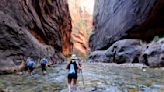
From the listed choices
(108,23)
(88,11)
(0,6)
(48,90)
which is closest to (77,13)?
(88,11)

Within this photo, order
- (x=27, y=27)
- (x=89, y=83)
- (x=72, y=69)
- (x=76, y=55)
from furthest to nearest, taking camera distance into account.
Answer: (x=27, y=27) < (x=76, y=55) < (x=89, y=83) < (x=72, y=69)

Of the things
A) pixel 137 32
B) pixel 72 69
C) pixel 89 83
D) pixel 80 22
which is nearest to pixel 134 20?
pixel 137 32

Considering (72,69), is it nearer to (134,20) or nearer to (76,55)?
(76,55)

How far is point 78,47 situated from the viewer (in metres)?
94.3

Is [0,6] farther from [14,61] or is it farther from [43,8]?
[43,8]

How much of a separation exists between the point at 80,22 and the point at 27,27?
269ft

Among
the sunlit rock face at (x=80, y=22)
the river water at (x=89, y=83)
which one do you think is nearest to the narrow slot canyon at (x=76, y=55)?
the river water at (x=89, y=83)

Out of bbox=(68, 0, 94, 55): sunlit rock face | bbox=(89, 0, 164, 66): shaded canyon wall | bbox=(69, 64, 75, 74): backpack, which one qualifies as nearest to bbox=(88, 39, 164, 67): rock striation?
bbox=(89, 0, 164, 66): shaded canyon wall

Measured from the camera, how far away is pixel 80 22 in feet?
370

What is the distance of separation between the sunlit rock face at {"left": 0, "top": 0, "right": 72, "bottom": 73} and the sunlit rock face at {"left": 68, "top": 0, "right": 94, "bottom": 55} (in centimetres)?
4426

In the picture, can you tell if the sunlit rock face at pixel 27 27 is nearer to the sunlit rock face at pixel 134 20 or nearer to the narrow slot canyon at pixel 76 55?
the narrow slot canyon at pixel 76 55

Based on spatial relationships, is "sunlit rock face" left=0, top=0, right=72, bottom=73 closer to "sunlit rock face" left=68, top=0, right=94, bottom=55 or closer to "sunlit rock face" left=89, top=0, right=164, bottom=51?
"sunlit rock face" left=89, top=0, right=164, bottom=51

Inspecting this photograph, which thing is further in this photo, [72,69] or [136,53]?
[136,53]

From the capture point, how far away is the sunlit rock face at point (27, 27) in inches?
891
